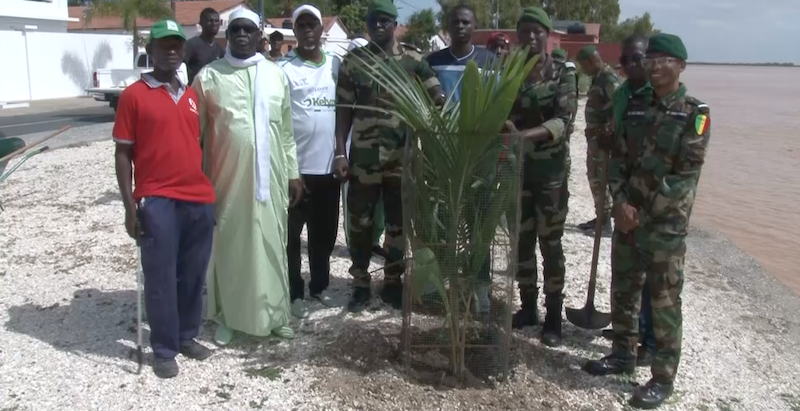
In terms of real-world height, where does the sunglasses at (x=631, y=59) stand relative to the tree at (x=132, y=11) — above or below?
below

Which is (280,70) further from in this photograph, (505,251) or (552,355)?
(552,355)

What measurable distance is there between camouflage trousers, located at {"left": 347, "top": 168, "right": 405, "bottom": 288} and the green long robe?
471 millimetres

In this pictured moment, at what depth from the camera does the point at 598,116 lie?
5207 millimetres

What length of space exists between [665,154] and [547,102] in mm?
819

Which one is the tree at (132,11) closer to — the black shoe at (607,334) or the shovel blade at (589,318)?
the shovel blade at (589,318)

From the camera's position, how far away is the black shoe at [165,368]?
12.8 ft

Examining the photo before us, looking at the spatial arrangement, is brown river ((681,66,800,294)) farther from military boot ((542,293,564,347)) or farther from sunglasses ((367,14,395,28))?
sunglasses ((367,14,395,28))

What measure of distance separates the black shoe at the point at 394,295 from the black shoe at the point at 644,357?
5.18 feet

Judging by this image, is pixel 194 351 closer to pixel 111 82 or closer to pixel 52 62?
pixel 111 82

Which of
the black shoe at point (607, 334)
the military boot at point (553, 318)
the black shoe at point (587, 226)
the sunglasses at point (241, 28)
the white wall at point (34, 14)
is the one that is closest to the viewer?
the sunglasses at point (241, 28)

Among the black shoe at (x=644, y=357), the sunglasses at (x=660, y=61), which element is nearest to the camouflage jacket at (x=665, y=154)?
the sunglasses at (x=660, y=61)

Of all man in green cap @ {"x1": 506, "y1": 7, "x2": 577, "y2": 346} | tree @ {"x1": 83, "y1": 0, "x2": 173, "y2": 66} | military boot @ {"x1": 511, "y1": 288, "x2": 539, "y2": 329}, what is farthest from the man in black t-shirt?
tree @ {"x1": 83, "y1": 0, "x2": 173, "y2": 66}

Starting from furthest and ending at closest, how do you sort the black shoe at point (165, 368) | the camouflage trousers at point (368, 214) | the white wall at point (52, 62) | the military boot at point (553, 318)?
the white wall at point (52, 62)
the camouflage trousers at point (368, 214)
the military boot at point (553, 318)
the black shoe at point (165, 368)

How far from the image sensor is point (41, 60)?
25.4 m
